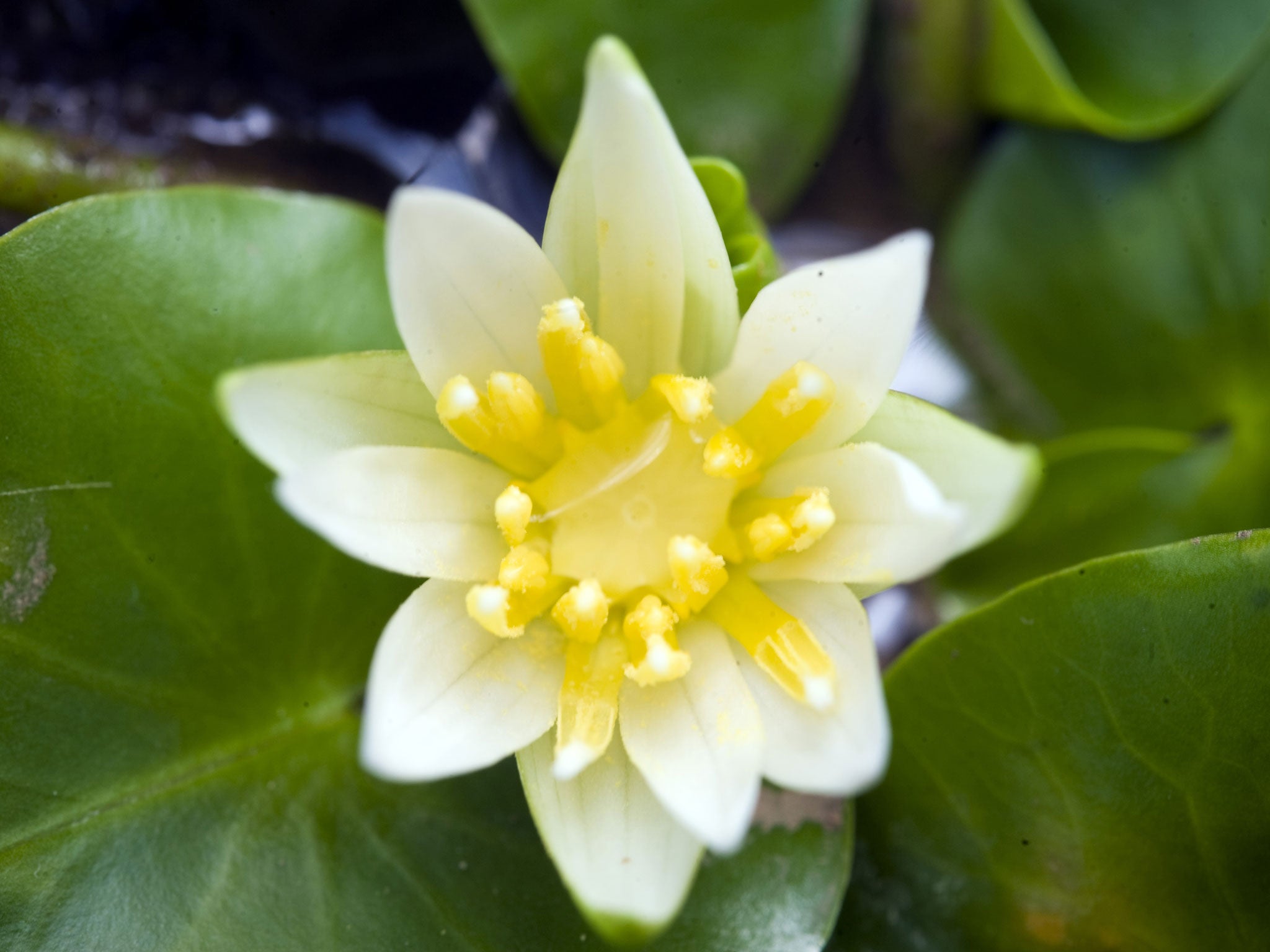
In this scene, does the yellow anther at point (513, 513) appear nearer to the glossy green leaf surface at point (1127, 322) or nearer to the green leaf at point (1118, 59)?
the glossy green leaf surface at point (1127, 322)

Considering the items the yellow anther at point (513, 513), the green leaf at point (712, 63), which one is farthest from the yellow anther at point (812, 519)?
the green leaf at point (712, 63)

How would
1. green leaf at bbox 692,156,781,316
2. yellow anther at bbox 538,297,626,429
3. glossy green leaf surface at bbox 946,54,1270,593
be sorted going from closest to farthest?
yellow anther at bbox 538,297,626,429
green leaf at bbox 692,156,781,316
glossy green leaf surface at bbox 946,54,1270,593

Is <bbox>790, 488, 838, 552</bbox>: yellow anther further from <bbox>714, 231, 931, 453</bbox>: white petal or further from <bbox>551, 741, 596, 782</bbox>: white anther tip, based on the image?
<bbox>551, 741, 596, 782</bbox>: white anther tip

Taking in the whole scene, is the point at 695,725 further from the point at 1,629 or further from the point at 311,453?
the point at 1,629

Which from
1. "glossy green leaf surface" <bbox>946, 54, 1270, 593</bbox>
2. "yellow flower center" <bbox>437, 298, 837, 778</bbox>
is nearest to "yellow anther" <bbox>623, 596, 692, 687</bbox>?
"yellow flower center" <bbox>437, 298, 837, 778</bbox>

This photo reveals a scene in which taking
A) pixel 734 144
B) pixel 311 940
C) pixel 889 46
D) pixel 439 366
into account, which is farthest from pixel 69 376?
pixel 889 46

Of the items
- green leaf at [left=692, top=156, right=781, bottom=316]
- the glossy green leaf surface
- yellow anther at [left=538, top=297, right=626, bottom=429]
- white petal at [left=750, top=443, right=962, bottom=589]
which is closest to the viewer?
white petal at [left=750, top=443, right=962, bottom=589]

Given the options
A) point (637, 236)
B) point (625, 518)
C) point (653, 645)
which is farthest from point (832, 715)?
point (637, 236)
